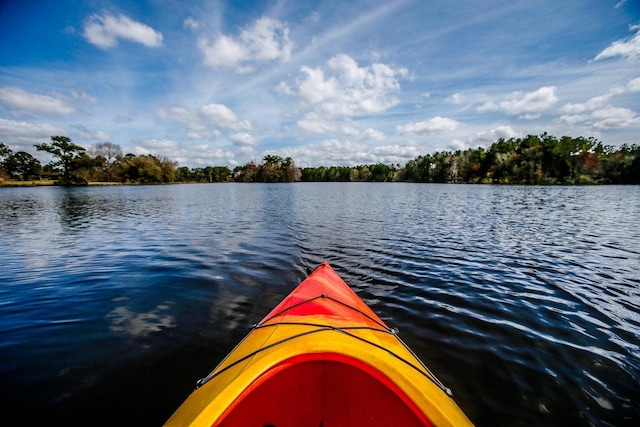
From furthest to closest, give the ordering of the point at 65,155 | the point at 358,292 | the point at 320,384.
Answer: the point at 65,155
the point at 358,292
the point at 320,384

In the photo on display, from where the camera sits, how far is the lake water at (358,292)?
128 inches

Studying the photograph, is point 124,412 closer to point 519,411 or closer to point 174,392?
point 174,392

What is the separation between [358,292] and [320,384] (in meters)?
3.47

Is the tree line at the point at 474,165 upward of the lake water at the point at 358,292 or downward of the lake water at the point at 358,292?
upward

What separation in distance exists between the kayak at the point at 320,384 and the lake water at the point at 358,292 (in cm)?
122

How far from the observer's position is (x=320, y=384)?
118 inches

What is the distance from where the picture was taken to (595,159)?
2522 inches

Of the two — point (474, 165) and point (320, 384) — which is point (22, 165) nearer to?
point (320, 384)

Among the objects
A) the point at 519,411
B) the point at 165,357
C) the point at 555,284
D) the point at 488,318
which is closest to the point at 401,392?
the point at 519,411

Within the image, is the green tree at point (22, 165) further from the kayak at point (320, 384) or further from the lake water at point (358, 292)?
the kayak at point (320, 384)

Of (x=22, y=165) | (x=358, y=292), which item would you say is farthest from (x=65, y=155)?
(x=358, y=292)

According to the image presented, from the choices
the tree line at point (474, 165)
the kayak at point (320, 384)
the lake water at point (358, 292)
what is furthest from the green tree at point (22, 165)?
the kayak at point (320, 384)

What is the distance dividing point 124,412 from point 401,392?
124 inches

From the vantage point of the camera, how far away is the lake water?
3.26 meters
